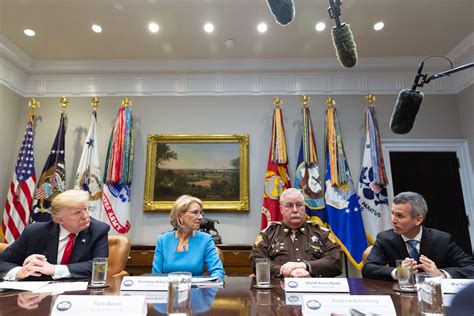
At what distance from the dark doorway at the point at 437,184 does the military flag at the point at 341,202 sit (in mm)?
752

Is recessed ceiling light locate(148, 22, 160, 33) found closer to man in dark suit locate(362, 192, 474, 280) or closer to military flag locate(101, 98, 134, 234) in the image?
military flag locate(101, 98, 134, 234)

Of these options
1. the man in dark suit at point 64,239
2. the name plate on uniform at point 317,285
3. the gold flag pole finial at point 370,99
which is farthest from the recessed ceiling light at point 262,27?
the name plate on uniform at point 317,285

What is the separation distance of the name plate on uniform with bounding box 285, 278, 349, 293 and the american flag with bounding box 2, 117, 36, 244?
3526 mm

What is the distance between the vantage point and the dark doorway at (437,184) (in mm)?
3881

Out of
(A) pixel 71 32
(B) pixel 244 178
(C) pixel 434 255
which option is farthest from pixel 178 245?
(A) pixel 71 32

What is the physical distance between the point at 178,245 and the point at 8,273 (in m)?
0.86

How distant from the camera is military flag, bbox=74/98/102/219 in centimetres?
372

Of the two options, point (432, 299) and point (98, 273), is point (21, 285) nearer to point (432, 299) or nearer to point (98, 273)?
point (98, 273)

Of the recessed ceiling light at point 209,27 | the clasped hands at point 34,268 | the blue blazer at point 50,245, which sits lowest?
the clasped hands at point 34,268

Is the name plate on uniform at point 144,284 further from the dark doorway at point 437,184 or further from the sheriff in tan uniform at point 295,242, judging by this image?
the dark doorway at point 437,184

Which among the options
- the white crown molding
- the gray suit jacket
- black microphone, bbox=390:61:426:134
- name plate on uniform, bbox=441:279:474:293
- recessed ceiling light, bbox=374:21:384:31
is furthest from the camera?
the white crown molding

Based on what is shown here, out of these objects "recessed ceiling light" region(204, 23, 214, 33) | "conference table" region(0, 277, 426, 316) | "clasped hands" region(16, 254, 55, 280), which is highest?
"recessed ceiling light" region(204, 23, 214, 33)

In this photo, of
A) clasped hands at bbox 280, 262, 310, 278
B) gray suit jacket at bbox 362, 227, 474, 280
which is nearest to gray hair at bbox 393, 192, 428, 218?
gray suit jacket at bbox 362, 227, 474, 280

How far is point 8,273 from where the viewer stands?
4.89 ft
